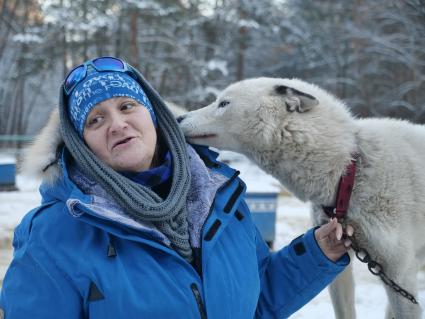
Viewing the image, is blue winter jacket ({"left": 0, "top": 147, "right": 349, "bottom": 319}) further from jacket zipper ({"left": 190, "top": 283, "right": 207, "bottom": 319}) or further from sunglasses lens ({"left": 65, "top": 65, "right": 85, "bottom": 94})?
sunglasses lens ({"left": 65, "top": 65, "right": 85, "bottom": 94})

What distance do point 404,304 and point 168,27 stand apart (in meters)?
15.7

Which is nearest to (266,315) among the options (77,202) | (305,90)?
(77,202)

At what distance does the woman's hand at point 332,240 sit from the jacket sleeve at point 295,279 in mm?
29

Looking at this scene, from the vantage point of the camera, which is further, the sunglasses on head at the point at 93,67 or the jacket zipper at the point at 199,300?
the sunglasses on head at the point at 93,67

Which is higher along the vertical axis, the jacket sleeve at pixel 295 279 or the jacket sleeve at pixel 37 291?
the jacket sleeve at pixel 37 291

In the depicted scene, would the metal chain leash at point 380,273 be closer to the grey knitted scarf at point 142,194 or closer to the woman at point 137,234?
the woman at point 137,234

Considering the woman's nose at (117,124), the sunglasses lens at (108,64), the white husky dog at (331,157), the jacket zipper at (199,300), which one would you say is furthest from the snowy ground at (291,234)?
the white husky dog at (331,157)

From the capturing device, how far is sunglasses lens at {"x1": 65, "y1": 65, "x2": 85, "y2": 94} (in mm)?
1538

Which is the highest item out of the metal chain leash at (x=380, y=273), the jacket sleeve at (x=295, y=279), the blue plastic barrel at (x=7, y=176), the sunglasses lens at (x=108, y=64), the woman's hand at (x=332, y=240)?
the sunglasses lens at (x=108, y=64)

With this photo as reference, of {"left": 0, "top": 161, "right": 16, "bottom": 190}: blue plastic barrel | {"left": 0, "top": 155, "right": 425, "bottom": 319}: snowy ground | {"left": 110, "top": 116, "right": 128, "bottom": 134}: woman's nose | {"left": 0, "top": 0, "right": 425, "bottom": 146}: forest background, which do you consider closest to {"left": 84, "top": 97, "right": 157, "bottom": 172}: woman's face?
{"left": 110, "top": 116, "right": 128, "bottom": 134}: woman's nose

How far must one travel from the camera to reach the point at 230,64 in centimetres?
2106

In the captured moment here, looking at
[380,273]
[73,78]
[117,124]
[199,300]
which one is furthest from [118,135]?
[380,273]

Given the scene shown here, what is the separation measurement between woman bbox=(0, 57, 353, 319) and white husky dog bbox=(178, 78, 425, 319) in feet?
1.62

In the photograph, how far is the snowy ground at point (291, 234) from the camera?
12.6 ft
